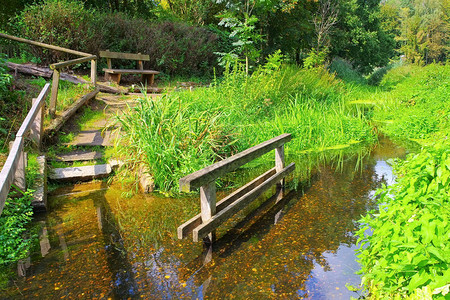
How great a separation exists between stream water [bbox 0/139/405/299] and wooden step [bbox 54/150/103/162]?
0.64 meters

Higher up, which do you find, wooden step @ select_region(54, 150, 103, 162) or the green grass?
the green grass

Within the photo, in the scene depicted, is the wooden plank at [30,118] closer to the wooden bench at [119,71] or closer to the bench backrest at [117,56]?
the wooden bench at [119,71]

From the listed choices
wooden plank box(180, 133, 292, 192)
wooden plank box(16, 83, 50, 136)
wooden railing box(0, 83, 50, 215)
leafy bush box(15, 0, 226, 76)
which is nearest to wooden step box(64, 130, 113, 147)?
wooden railing box(0, 83, 50, 215)

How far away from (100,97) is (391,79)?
60.1 ft

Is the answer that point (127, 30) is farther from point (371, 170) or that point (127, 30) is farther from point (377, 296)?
point (377, 296)

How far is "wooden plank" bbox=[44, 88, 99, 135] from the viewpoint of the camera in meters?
6.51

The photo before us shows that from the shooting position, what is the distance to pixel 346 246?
3828 mm

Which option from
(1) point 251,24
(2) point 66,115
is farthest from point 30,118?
(1) point 251,24

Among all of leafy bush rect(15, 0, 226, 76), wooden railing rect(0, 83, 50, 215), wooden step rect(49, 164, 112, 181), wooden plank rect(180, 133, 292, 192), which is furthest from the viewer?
leafy bush rect(15, 0, 226, 76)

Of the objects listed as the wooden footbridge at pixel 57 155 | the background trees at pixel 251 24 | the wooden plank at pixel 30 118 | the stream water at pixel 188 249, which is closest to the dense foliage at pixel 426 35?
the background trees at pixel 251 24

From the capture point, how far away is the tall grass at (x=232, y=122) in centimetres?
547

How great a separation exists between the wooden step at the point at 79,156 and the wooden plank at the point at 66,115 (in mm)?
602

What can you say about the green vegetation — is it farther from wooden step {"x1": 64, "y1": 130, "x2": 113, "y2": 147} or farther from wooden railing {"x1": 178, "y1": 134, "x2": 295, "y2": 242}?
wooden step {"x1": 64, "y1": 130, "x2": 113, "y2": 147}

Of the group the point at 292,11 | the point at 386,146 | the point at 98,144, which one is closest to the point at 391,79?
the point at 292,11
